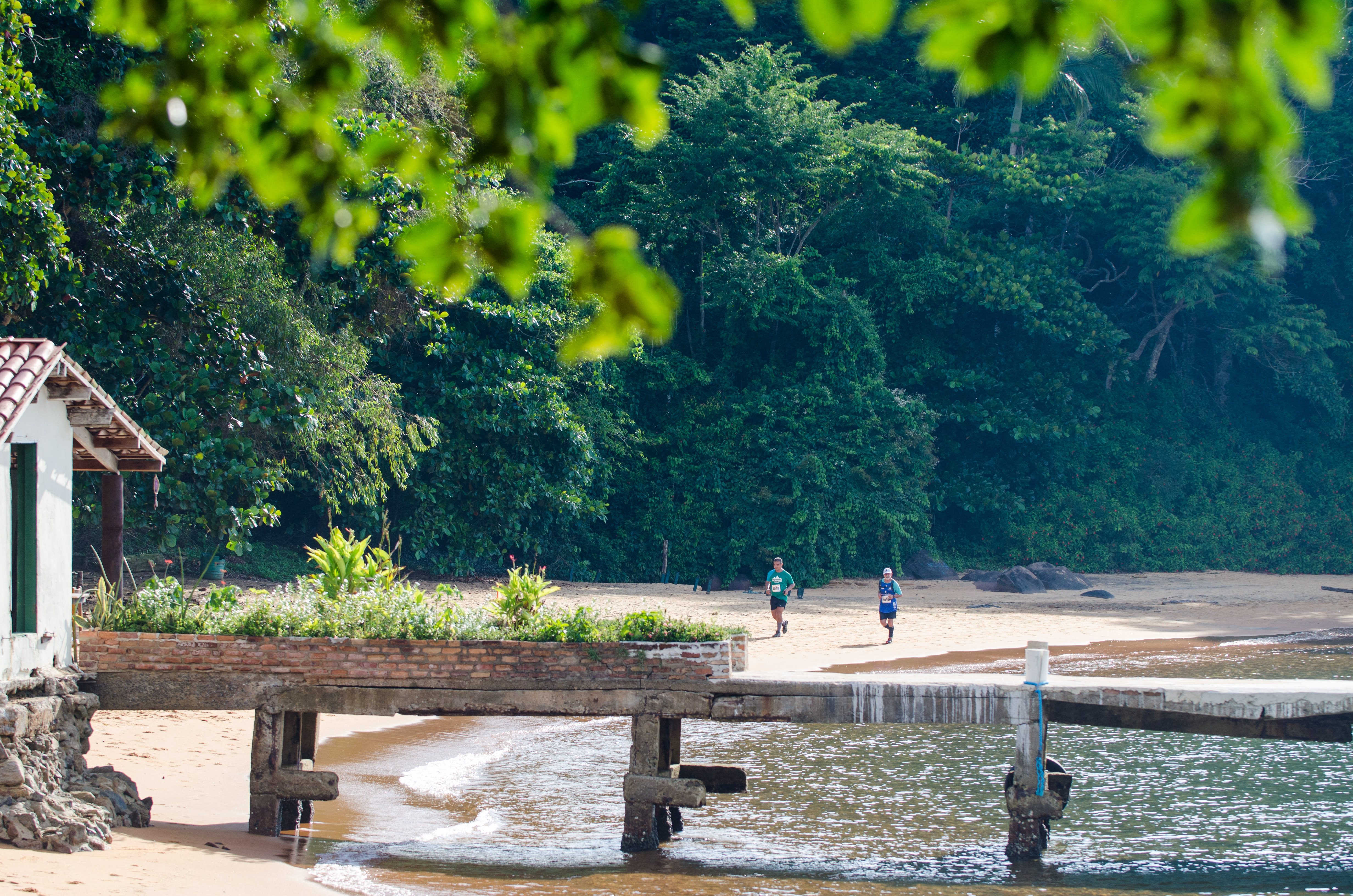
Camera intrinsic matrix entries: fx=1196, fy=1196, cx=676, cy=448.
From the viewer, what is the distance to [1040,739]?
11.4 metres

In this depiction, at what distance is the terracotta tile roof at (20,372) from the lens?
30.9 feet

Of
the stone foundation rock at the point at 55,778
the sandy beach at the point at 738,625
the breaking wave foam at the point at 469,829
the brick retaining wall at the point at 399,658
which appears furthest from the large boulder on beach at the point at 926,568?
the stone foundation rock at the point at 55,778

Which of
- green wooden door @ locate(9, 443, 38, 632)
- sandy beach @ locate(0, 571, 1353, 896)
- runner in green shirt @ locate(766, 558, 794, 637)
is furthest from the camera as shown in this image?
runner in green shirt @ locate(766, 558, 794, 637)

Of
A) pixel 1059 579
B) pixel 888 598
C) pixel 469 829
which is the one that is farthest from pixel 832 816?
pixel 1059 579

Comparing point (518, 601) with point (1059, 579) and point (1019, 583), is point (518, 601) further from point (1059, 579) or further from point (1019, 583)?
point (1059, 579)

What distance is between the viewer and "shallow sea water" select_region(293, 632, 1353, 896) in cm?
1059

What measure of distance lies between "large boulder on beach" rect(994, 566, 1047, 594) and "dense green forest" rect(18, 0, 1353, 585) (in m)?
2.83

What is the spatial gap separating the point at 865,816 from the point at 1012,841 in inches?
71.1

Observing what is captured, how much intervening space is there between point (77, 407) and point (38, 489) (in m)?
1.00

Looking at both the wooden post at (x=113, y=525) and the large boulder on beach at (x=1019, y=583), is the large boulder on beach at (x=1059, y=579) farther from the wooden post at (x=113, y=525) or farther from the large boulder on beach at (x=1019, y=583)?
the wooden post at (x=113, y=525)

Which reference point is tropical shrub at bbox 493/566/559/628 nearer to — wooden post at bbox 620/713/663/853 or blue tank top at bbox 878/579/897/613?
wooden post at bbox 620/713/663/853

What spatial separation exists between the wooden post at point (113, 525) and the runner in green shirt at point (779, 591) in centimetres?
1130

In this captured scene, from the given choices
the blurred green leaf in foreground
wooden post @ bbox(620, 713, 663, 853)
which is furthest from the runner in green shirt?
the blurred green leaf in foreground

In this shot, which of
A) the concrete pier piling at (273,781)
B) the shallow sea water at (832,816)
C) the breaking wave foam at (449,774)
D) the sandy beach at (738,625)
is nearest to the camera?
the sandy beach at (738,625)
